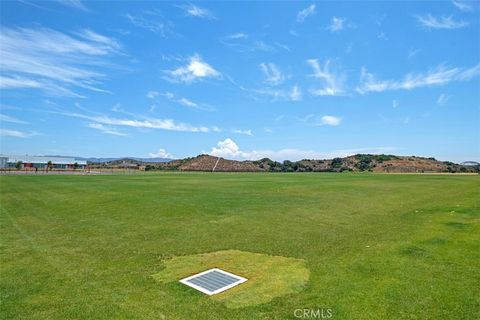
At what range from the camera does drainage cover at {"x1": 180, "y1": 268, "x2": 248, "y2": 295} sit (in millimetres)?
6188

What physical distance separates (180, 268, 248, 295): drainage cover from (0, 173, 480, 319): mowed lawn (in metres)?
0.31

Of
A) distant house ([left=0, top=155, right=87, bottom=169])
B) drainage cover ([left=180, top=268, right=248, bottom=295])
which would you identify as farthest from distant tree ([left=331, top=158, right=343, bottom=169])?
drainage cover ([left=180, top=268, right=248, bottom=295])

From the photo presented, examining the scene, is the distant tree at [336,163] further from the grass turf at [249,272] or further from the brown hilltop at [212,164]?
the grass turf at [249,272]

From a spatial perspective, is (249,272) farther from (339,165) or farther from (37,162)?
(37,162)

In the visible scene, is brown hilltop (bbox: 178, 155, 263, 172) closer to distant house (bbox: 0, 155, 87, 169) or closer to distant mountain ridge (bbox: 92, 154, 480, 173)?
distant mountain ridge (bbox: 92, 154, 480, 173)

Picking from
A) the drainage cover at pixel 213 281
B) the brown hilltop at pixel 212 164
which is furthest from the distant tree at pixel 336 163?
the drainage cover at pixel 213 281

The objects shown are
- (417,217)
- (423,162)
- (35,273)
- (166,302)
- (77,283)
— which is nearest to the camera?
(166,302)

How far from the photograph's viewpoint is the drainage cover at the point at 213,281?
6188 millimetres

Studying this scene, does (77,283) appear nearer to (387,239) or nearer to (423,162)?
(387,239)

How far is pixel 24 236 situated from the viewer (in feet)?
34.8

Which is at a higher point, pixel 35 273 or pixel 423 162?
pixel 423 162

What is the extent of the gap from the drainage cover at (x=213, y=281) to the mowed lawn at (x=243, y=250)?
31cm

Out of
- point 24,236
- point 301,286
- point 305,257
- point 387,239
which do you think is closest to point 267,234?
point 305,257

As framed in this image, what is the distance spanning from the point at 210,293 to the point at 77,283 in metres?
2.59
